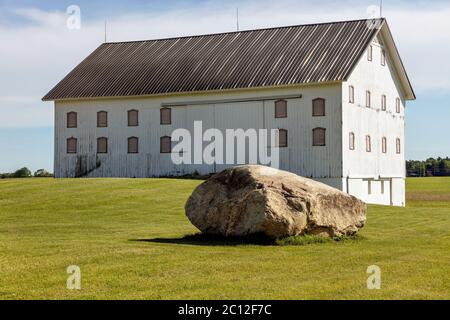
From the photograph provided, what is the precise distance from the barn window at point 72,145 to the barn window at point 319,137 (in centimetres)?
1830

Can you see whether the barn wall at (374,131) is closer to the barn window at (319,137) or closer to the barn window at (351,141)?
the barn window at (351,141)

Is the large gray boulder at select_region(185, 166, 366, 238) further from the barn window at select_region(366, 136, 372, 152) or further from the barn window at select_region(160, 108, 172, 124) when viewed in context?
the barn window at select_region(160, 108, 172, 124)

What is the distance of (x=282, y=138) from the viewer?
159 ft

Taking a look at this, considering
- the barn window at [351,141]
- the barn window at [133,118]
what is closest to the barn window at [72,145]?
the barn window at [133,118]

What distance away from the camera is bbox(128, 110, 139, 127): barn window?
53.9 meters

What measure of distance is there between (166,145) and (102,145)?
212 inches

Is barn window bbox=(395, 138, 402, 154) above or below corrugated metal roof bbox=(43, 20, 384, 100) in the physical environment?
below

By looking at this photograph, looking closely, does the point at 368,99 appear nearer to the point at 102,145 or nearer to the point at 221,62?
the point at 221,62

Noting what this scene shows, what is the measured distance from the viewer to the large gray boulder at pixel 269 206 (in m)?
18.6

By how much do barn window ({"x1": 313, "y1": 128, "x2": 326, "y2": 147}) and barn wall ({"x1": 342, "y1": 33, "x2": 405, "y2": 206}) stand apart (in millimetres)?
1299

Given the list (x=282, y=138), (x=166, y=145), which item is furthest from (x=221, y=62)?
(x=282, y=138)

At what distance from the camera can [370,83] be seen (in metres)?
→ 51.5

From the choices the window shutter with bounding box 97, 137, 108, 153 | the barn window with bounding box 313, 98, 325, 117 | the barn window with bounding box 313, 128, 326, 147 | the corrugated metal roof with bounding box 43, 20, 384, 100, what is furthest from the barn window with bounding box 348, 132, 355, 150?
the window shutter with bounding box 97, 137, 108, 153
